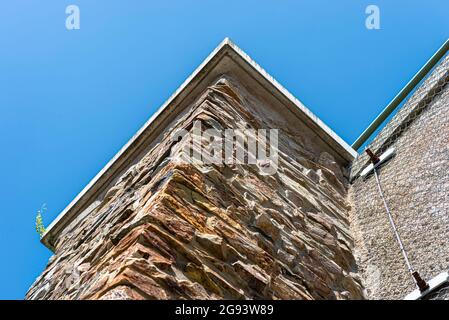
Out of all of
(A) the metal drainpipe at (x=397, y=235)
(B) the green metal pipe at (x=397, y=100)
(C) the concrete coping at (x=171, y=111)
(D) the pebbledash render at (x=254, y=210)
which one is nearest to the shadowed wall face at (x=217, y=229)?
(D) the pebbledash render at (x=254, y=210)

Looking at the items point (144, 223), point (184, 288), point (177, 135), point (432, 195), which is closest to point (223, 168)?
point (177, 135)

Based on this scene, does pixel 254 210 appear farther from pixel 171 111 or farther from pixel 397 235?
pixel 171 111

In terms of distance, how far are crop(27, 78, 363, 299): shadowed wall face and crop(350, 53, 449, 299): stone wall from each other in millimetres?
140

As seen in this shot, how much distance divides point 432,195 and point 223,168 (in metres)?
1.42

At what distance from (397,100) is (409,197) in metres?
1.39

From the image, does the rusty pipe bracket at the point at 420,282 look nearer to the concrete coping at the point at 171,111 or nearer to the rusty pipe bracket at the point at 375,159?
the rusty pipe bracket at the point at 375,159

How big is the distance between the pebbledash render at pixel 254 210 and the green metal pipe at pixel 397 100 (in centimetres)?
16

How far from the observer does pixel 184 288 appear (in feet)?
9.04

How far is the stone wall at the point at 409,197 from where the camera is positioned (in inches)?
145

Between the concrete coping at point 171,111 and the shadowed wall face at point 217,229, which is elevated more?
the concrete coping at point 171,111

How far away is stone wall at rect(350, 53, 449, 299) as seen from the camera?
369cm

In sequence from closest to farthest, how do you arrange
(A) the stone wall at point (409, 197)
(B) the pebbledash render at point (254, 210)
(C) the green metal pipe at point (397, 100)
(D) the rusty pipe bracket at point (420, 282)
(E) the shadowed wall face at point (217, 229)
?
(E) the shadowed wall face at point (217, 229), (B) the pebbledash render at point (254, 210), (D) the rusty pipe bracket at point (420, 282), (A) the stone wall at point (409, 197), (C) the green metal pipe at point (397, 100)
